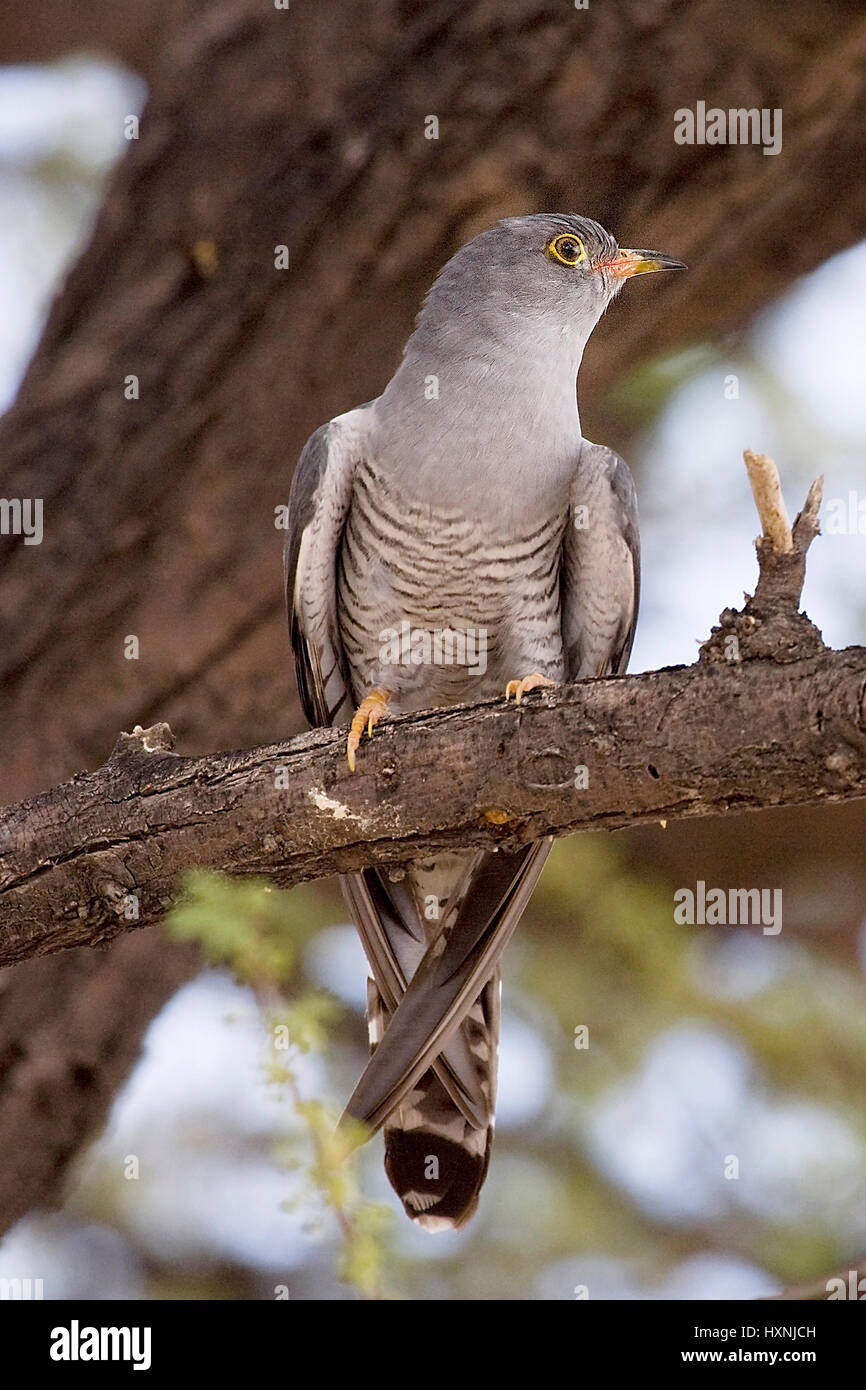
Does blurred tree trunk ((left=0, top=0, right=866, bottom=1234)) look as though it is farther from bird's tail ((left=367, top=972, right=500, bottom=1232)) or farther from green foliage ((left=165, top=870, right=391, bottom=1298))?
green foliage ((left=165, top=870, right=391, bottom=1298))

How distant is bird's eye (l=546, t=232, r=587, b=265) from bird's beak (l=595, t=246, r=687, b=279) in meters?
0.07

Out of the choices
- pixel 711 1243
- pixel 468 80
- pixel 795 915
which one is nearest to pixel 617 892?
pixel 795 915

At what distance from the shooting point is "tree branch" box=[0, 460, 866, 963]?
84.7 inches

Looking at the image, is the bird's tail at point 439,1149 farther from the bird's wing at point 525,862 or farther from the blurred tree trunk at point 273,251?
the blurred tree trunk at point 273,251

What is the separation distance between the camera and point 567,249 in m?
3.74

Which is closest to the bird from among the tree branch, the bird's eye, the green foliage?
the bird's eye

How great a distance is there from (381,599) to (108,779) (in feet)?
3.54

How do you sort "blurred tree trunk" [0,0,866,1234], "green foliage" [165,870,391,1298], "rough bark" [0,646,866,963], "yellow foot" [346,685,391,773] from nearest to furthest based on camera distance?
"green foliage" [165,870,391,1298]
"rough bark" [0,646,866,963]
"yellow foot" [346,685,391,773]
"blurred tree trunk" [0,0,866,1234]

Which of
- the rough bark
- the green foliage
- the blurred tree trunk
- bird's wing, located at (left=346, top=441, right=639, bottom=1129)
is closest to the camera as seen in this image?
the green foliage

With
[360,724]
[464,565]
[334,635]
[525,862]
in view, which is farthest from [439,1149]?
[464,565]

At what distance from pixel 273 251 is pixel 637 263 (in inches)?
40.7

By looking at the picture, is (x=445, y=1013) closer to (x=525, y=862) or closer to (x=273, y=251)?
(x=525, y=862)

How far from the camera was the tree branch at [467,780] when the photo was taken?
7.06ft
